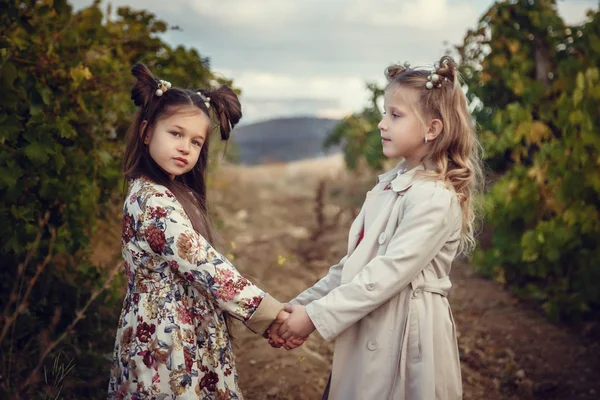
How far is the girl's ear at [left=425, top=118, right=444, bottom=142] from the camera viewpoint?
7.94 ft

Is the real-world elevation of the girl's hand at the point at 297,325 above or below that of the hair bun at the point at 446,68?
below

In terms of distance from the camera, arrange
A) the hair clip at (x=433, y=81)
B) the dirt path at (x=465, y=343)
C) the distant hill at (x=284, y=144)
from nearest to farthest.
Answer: the hair clip at (x=433, y=81), the dirt path at (x=465, y=343), the distant hill at (x=284, y=144)

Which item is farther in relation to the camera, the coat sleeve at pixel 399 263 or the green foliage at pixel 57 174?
the green foliage at pixel 57 174

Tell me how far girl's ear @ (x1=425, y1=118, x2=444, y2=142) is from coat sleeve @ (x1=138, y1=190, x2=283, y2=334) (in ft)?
2.86

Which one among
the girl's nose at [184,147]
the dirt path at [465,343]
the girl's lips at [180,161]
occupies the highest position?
the girl's nose at [184,147]

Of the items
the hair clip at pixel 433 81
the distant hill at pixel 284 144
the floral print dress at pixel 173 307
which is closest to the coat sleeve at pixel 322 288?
the floral print dress at pixel 173 307

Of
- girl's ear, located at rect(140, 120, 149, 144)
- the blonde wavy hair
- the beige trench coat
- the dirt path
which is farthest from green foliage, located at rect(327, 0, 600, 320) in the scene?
girl's ear, located at rect(140, 120, 149, 144)

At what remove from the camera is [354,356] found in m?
2.44

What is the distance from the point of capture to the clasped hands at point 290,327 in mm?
2430

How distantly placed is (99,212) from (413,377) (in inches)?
92.8

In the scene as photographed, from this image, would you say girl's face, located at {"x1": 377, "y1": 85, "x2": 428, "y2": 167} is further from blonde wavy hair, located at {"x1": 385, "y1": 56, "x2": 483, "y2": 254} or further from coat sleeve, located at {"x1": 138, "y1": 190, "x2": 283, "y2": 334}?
coat sleeve, located at {"x1": 138, "y1": 190, "x2": 283, "y2": 334}

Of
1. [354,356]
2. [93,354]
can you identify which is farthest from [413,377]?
[93,354]

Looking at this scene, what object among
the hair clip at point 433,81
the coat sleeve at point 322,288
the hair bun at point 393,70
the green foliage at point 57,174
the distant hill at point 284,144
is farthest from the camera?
the distant hill at point 284,144

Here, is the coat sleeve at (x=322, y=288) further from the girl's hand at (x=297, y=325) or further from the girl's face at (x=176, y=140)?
the girl's face at (x=176, y=140)
